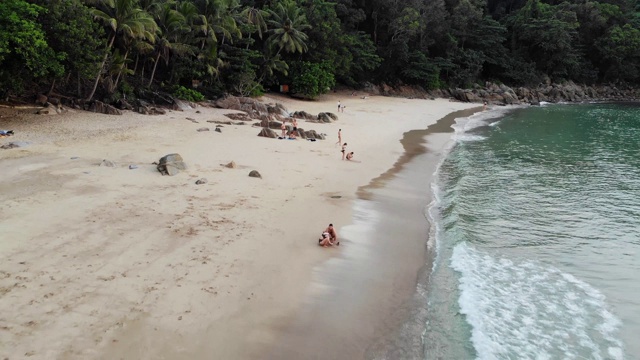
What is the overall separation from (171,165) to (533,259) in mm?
12184

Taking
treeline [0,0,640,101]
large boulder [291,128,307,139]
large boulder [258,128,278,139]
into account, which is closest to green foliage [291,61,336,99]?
treeline [0,0,640,101]

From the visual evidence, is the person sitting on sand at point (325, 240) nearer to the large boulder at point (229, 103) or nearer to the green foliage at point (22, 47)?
the green foliage at point (22, 47)

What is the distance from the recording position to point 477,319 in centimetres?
886

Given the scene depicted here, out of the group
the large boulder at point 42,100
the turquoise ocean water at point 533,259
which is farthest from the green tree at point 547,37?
the large boulder at point 42,100

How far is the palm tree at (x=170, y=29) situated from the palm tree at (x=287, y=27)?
33.3 ft

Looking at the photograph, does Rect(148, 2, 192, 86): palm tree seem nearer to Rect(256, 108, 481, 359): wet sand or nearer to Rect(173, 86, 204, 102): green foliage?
Rect(173, 86, 204, 102): green foliage

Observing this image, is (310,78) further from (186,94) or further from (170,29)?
(170,29)

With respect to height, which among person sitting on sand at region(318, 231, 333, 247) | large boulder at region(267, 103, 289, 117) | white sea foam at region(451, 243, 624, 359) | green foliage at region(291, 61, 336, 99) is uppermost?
green foliage at region(291, 61, 336, 99)

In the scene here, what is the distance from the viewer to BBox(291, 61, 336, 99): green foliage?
145 feet

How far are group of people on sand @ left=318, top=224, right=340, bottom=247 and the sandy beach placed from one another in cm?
29

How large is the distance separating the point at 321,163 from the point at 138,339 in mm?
13759

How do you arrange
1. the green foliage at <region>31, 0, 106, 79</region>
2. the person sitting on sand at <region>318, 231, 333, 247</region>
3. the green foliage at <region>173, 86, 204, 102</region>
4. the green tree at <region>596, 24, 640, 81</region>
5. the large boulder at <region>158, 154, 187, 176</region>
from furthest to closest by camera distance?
the green tree at <region>596, 24, 640, 81</region>
the green foliage at <region>173, 86, 204, 102</region>
the green foliage at <region>31, 0, 106, 79</region>
the large boulder at <region>158, 154, 187, 176</region>
the person sitting on sand at <region>318, 231, 333, 247</region>

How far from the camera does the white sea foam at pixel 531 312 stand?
8102 millimetres

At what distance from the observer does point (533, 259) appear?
1202 centimetres
